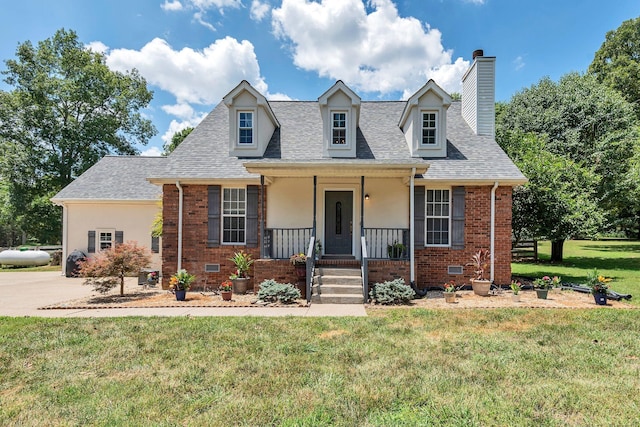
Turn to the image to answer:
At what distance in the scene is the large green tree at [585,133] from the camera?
53.9ft

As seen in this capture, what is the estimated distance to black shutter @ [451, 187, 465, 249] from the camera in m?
10.1

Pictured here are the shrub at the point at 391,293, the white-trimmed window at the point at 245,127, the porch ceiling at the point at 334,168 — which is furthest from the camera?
the white-trimmed window at the point at 245,127

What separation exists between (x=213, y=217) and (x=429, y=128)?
7646 mm

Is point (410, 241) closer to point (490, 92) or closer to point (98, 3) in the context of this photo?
point (490, 92)

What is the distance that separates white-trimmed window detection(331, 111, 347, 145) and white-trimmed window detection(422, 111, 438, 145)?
2.66m

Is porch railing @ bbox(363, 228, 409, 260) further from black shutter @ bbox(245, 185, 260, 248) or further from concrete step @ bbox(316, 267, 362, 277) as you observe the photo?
black shutter @ bbox(245, 185, 260, 248)

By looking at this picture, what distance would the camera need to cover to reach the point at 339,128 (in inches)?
432

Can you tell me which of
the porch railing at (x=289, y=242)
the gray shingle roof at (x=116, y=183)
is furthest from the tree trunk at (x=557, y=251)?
the gray shingle roof at (x=116, y=183)

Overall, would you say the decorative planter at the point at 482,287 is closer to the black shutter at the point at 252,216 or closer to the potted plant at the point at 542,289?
the potted plant at the point at 542,289

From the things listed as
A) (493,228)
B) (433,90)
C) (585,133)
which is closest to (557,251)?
(585,133)

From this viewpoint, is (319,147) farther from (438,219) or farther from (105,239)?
(105,239)

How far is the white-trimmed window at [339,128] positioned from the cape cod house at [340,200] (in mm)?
34

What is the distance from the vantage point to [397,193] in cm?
1052

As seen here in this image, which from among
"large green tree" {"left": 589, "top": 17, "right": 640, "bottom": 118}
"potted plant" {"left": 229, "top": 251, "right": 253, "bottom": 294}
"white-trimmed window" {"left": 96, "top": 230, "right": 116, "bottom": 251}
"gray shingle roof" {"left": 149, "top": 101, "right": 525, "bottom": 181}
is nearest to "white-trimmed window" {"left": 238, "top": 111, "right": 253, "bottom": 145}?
"gray shingle roof" {"left": 149, "top": 101, "right": 525, "bottom": 181}
